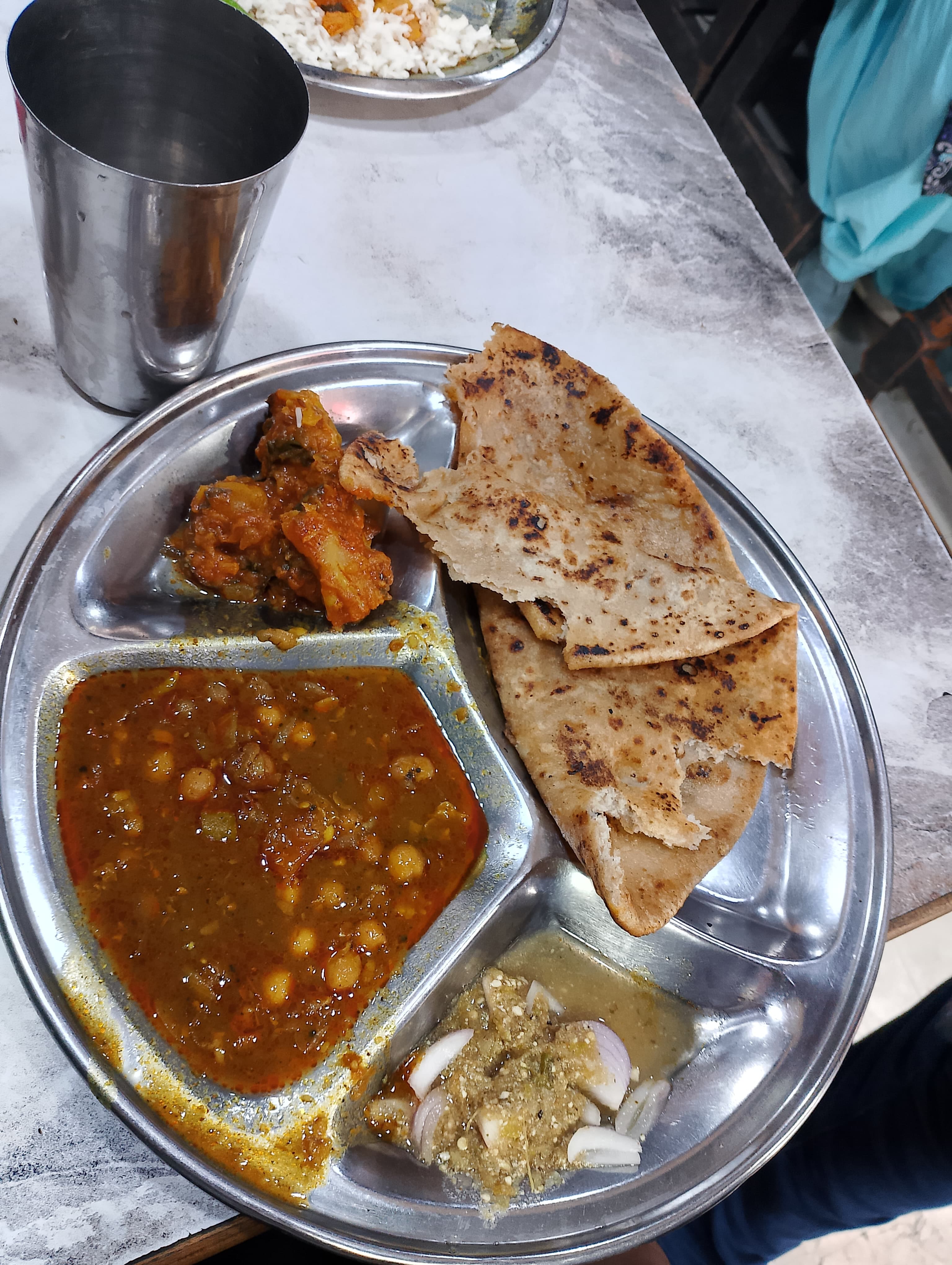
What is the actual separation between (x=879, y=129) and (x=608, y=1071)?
391cm

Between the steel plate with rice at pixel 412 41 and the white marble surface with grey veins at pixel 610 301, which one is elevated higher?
the steel plate with rice at pixel 412 41

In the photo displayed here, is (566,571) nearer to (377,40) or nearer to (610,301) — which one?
(610,301)

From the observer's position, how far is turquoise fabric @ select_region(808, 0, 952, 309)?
136 inches

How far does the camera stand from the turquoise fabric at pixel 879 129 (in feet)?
11.4

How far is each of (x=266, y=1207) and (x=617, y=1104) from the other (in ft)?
2.28

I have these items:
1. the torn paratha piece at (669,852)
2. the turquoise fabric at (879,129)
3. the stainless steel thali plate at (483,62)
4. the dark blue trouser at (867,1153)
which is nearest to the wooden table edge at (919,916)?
the dark blue trouser at (867,1153)

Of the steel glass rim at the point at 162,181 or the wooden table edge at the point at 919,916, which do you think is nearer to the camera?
the steel glass rim at the point at 162,181

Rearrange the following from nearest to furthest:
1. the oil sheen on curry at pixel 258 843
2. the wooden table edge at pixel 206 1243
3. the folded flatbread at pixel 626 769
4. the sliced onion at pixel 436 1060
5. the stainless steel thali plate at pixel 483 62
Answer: the wooden table edge at pixel 206 1243 → the oil sheen on curry at pixel 258 843 → the sliced onion at pixel 436 1060 → the folded flatbread at pixel 626 769 → the stainless steel thali plate at pixel 483 62

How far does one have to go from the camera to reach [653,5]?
505cm

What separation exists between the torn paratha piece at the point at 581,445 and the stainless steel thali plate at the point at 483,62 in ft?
3.46

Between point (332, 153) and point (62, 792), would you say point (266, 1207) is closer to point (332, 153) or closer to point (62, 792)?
point (62, 792)

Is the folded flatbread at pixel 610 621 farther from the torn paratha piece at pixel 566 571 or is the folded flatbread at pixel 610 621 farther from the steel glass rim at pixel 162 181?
the steel glass rim at pixel 162 181

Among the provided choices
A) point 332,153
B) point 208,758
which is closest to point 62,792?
point 208,758

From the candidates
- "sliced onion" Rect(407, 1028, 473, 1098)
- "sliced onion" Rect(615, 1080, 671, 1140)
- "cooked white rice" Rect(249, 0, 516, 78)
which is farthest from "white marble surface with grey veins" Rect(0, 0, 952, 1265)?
"sliced onion" Rect(407, 1028, 473, 1098)
